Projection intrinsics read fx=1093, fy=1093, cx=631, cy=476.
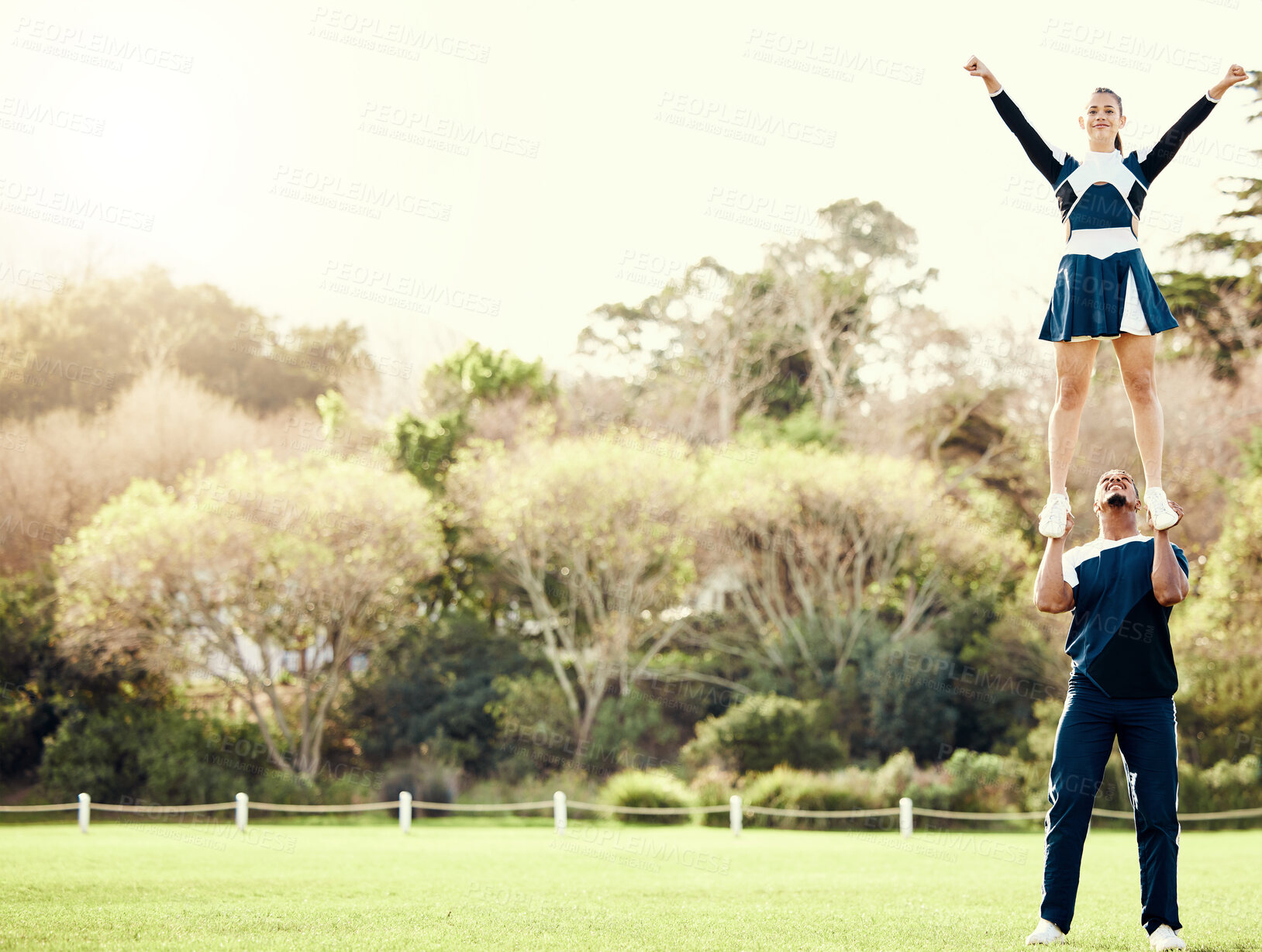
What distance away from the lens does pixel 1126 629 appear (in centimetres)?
457

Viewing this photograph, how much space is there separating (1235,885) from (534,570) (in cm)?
1701

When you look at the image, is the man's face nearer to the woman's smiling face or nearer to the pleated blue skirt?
the pleated blue skirt

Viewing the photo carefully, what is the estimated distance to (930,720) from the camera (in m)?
21.6

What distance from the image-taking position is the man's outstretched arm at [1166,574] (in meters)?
4.46

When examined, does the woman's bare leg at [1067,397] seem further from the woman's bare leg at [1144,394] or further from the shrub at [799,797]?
the shrub at [799,797]

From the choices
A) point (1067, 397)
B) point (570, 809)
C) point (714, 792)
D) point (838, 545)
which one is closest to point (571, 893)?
point (1067, 397)

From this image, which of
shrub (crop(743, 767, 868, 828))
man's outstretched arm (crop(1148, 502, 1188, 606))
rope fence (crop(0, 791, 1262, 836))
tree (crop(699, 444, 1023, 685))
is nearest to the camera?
man's outstretched arm (crop(1148, 502, 1188, 606))

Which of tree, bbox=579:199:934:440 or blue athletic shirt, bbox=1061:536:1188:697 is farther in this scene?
tree, bbox=579:199:934:440

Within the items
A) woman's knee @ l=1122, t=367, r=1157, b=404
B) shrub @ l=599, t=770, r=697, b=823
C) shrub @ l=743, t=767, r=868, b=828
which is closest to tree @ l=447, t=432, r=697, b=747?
shrub @ l=599, t=770, r=697, b=823

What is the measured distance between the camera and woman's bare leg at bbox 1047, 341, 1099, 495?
467 centimetres

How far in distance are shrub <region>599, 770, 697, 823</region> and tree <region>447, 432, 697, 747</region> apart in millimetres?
2552

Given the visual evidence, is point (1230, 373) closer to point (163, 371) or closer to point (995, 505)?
point (995, 505)

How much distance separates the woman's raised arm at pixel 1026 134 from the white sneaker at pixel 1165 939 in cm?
319

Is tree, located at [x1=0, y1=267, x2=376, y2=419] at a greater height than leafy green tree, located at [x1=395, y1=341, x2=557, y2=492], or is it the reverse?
tree, located at [x1=0, y1=267, x2=376, y2=419]
